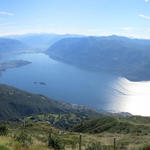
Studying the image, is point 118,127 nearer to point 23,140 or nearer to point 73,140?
point 73,140

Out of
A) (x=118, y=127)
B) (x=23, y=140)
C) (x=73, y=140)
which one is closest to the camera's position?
(x=23, y=140)

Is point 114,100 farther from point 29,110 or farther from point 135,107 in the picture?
point 29,110

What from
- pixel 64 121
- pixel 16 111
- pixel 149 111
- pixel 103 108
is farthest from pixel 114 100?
pixel 16 111

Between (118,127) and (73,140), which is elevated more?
(73,140)

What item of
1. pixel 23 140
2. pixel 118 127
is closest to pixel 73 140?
pixel 23 140

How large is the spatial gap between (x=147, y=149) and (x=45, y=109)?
187767 millimetres

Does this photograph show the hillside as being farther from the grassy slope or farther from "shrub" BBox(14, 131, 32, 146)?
"shrub" BBox(14, 131, 32, 146)

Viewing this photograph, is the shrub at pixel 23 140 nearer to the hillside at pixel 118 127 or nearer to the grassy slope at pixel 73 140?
the grassy slope at pixel 73 140

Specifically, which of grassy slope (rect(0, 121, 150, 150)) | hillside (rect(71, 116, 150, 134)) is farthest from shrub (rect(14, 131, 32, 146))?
hillside (rect(71, 116, 150, 134))

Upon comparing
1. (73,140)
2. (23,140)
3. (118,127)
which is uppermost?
(23,140)

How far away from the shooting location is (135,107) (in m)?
176

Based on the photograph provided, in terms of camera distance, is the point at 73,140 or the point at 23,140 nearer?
the point at 23,140

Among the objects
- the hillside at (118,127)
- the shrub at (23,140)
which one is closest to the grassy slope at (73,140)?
the shrub at (23,140)

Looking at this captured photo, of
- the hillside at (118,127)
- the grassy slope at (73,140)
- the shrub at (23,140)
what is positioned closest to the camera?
the grassy slope at (73,140)
